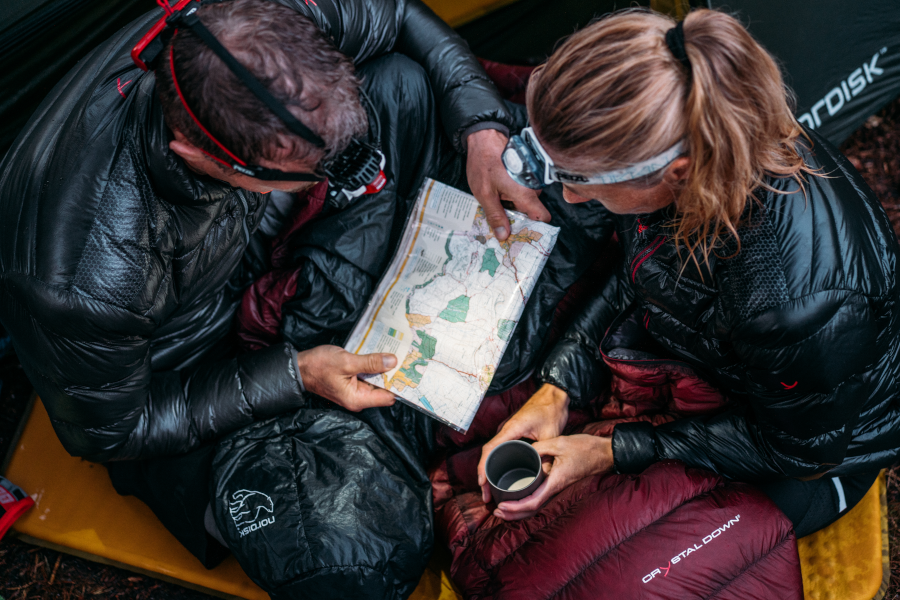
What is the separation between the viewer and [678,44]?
81 cm

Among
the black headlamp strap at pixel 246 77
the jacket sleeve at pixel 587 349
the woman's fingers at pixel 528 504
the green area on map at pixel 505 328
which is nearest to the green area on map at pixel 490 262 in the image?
the green area on map at pixel 505 328

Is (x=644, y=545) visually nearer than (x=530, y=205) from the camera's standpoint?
Yes

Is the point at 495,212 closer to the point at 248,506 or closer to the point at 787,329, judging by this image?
the point at 787,329

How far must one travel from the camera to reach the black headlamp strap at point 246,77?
85 centimetres

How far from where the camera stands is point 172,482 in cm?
140

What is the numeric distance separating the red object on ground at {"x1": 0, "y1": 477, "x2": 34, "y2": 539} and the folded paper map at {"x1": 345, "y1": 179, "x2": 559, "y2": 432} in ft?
3.21

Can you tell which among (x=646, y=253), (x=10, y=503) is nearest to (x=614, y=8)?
(x=646, y=253)

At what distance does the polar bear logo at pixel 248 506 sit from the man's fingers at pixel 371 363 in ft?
1.06

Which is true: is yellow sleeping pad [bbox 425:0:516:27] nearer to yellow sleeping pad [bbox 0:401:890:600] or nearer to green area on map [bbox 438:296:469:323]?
green area on map [bbox 438:296:469:323]

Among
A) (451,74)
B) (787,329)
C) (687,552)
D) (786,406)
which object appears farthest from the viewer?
(451,74)

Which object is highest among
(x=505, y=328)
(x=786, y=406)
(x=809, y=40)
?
(x=809, y=40)

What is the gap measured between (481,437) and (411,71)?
0.92m

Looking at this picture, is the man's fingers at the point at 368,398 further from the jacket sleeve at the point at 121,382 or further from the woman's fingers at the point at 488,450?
the woman's fingers at the point at 488,450

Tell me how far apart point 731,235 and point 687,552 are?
600 mm
